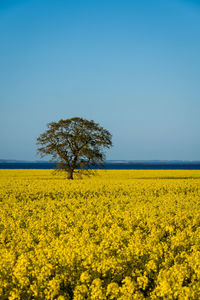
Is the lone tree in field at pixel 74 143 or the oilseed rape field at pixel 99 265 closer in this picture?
the oilseed rape field at pixel 99 265

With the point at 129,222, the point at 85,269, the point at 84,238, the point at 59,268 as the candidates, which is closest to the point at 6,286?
the point at 59,268

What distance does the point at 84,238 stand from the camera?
7.14 metres

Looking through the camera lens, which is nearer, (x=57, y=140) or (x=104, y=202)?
(x=104, y=202)

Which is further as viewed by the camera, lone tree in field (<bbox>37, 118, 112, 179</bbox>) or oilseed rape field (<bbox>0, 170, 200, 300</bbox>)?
lone tree in field (<bbox>37, 118, 112, 179</bbox>)

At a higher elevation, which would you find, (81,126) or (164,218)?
(81,126)

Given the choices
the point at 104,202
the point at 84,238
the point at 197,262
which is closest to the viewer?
the point at 197,262

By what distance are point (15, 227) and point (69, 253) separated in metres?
4.19

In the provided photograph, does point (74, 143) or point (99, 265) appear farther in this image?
point (74, 143)

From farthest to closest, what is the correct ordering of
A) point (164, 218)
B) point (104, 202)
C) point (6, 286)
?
1. point (104, 202)
2. point (164, 218)
3. point (6, 286)

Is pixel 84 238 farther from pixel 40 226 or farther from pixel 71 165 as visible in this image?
pixel 71 165

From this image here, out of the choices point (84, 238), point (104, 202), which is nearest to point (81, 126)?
point (104, 202)

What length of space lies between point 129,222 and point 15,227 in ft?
12.3

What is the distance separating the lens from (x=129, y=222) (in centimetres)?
962

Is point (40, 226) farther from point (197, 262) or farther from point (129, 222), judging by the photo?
point (197, 262)
